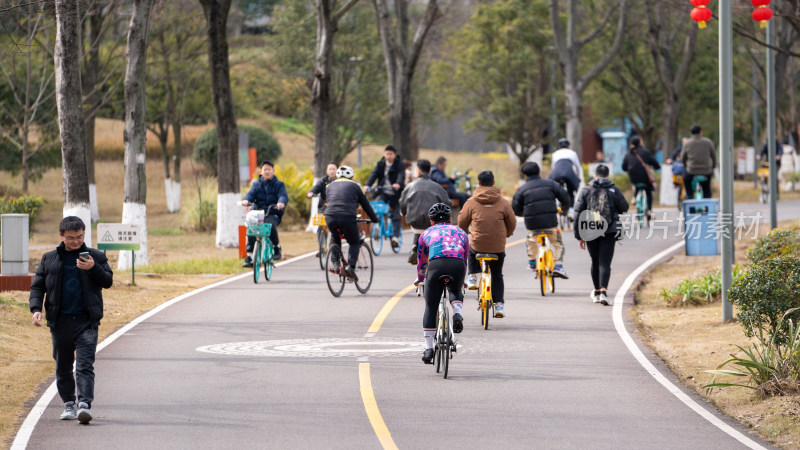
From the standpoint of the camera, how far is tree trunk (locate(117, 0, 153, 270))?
2312 cm

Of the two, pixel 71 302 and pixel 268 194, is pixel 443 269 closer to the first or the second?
pixel 71 302

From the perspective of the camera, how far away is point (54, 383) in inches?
478

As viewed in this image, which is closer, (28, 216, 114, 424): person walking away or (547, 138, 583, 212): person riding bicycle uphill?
(28, 216, 114, 424): person walking away

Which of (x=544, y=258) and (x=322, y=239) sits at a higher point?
(x=322, y=239)

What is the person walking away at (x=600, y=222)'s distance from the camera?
16.8m

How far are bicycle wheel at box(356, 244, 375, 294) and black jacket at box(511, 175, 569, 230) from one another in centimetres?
246

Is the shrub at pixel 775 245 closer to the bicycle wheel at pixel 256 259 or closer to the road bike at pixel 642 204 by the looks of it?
the bicycle wheel at pixel 256 259

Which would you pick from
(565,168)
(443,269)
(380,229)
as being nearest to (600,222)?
(443,269)

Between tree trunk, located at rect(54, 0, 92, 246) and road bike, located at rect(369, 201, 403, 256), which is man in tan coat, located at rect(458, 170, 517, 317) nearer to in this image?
tree trunk, located at rect(54, 0, 92, 246)

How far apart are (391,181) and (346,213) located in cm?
674

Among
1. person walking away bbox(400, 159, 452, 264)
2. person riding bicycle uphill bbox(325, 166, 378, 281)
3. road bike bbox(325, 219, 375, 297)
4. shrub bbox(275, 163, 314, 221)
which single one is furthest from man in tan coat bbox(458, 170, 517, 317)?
shrub bbox(275, 163, 314, 221)

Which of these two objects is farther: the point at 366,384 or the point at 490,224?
the point at 490,224

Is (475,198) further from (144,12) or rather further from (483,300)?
(144,12)

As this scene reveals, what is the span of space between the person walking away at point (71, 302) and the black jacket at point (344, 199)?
799cm
